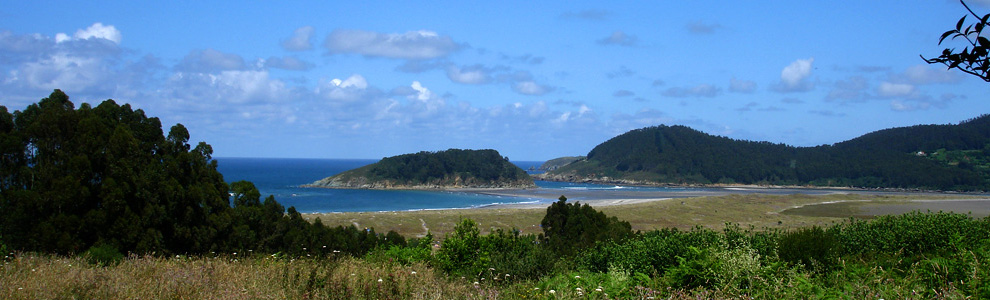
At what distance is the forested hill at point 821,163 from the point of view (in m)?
140

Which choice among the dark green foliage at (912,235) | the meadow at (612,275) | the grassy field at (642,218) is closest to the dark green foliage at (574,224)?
the dark green foliage at (912,235)

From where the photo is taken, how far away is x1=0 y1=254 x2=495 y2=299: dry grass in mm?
5219

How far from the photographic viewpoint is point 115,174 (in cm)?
1389

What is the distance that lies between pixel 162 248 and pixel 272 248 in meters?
4.21

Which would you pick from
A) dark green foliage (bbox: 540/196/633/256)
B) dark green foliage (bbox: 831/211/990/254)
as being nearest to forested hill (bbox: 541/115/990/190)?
dark green foliage (bbox: 540/196/633/256)

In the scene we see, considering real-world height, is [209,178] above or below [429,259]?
above

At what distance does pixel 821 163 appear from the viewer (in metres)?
162

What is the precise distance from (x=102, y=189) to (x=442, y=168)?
408 feet

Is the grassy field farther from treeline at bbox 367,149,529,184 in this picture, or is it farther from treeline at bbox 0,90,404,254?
treeline at bbox 367,149,529,184

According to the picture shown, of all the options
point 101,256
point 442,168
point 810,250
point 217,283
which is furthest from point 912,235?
point 442,168

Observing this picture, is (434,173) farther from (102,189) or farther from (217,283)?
(217,283)

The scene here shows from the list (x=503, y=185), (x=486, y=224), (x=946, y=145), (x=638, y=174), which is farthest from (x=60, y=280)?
(x=946, y=145)

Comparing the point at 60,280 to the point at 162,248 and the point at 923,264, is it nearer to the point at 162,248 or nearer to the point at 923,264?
the point at 923,264

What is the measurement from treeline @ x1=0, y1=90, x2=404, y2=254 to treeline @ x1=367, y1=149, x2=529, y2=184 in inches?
4523
